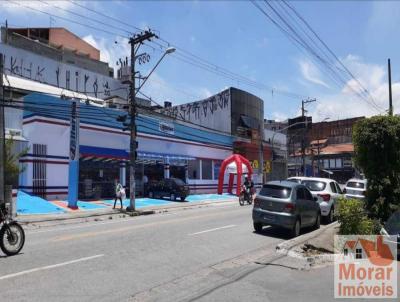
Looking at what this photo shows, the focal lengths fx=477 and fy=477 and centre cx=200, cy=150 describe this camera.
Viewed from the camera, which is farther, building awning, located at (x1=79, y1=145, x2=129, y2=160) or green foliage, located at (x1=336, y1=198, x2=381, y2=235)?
building awning, located at (x1=79, y1=145, x2=129, y2=160)

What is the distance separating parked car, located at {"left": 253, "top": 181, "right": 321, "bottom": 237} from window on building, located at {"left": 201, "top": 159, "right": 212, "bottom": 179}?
31.2 metres

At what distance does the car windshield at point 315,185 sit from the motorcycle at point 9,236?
40.2 ft

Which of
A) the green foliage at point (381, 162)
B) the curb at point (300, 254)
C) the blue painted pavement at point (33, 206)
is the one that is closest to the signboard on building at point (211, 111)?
the blue painted pavement at point (33, 206)

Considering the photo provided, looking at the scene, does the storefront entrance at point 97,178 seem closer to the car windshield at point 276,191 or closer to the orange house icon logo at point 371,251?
the car windshield at point 276,191

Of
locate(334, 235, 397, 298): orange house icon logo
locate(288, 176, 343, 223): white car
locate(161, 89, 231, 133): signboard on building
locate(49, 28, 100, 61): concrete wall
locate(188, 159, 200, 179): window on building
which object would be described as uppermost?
locate(49, 28, 100, 61): concrete wall

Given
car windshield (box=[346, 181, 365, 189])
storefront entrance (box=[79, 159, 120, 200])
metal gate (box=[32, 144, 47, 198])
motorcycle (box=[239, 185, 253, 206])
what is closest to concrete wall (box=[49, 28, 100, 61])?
storefront entrance (box=[79, 159, 120, 200])

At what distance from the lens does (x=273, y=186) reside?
52.5 feet

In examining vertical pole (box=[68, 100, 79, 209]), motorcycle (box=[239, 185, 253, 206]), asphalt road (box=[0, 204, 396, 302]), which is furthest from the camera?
motorcycle (box=[239, 185, 253, 206])

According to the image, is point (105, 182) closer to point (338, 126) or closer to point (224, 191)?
point (224, 191)

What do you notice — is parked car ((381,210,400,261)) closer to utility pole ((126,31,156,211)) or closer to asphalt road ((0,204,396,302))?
asphalt road ((0,204,396,302))

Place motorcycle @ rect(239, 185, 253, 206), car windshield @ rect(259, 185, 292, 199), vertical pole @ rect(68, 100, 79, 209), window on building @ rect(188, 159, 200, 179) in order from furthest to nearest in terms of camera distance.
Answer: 1. window on building @ rect(188, 159, 200, 179)
2. motorcycle @ rect(239, 185, 253, 206)
3. vertical pole @ rect(68, 100, 79, 209)
4. car windshield @ rect(259, 185, 292, 199)

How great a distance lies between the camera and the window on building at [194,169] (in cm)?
4578

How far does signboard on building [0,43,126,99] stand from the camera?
159ft

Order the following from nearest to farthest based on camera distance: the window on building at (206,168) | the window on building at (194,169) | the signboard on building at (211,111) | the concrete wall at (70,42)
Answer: the window on building at (194,169)
the window on building at (206,168)
the signboard on building at (211,111)
the concrete wall at (70,42)
